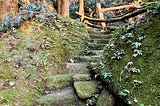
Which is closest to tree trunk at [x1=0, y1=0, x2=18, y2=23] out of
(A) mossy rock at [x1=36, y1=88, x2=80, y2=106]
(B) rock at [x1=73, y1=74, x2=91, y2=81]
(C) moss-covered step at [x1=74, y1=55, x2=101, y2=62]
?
(C) moss-covered step at [x1=74, y1=55, x2=101, y2=62]

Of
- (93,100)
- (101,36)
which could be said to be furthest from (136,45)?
(101,36)

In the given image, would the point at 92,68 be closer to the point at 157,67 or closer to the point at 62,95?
the point at 62,95

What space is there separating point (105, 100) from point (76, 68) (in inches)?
75.6

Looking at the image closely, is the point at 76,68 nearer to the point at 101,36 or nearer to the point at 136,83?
the point at 136,83

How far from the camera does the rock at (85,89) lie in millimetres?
4670

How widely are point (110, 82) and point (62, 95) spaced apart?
1.16m

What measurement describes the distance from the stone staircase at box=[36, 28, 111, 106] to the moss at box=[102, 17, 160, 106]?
0.66 m

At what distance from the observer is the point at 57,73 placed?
608 centimetres

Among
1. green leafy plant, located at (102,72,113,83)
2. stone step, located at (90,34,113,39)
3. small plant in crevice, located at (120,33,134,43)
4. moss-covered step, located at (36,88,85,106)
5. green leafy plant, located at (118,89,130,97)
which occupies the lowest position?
moss-covered step, located at (36,88,85,106)


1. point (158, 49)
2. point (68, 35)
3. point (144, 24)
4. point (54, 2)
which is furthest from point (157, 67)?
point (54, 2)

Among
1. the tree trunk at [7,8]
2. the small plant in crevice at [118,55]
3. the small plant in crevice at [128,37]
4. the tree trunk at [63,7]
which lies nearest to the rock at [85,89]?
the small plant in crevice at [118,55]

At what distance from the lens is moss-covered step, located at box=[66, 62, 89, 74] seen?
591 centimetres

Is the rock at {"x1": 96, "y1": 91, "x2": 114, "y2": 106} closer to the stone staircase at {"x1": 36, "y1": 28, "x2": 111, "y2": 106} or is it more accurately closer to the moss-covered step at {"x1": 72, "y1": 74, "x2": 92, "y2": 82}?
the stone staircase at {"x1": 36, "y1": 28, "x2": 111, "y2": 106}

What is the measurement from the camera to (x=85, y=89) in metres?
4.77
